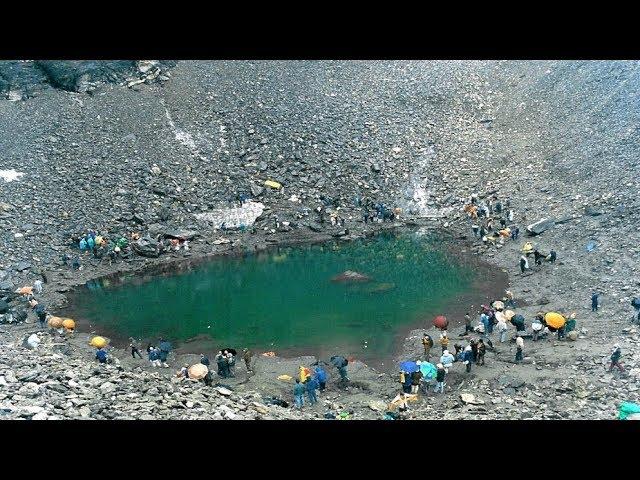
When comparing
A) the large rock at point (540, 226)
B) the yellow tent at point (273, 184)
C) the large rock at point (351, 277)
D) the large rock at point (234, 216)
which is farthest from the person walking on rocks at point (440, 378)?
the yellow tent at point (273, 184)

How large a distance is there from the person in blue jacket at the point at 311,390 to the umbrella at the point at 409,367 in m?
3.03

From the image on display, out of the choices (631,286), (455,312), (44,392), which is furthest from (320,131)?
(44,392)

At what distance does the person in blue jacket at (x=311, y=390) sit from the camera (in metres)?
18.5

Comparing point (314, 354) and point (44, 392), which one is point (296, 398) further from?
point (44, 392)

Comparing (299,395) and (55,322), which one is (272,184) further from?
(299,395)

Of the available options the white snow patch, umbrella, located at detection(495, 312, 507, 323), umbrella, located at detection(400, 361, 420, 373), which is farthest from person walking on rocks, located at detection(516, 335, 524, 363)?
the white snow patch

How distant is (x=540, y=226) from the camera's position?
3045cm

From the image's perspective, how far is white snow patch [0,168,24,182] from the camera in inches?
1341

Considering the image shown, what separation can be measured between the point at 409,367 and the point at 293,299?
9269mm

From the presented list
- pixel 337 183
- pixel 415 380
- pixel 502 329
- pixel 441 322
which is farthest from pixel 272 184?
pixel 415 380

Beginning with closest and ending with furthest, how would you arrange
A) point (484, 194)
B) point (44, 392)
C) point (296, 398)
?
point (44, 392)
point (296, 398)
point (484, 194)

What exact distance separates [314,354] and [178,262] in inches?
488

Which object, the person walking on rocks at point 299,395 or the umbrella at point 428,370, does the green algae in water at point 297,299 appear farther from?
the person walking on rocks at point 299,395

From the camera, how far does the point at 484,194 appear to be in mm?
35625
